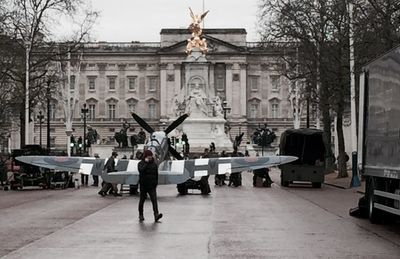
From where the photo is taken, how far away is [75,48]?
61312 mm

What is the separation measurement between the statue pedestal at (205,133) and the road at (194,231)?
65.3 m

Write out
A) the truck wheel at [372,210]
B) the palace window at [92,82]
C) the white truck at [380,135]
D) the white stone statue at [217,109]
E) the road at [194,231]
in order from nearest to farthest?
the road at [194,231] < the white truck at [380,135] < the truck wheel at [372,210] < the white stone statue at [217,109] < the palace window at [92,82]

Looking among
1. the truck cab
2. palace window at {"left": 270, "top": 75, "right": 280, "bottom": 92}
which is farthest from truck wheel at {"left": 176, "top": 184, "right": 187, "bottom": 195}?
palace window at {"left": 270, "top": 75, "right": 280, "bottom": 92}

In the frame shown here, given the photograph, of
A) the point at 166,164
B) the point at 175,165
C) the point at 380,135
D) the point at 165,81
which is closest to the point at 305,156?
the point at 166,164

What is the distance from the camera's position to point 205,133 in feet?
320

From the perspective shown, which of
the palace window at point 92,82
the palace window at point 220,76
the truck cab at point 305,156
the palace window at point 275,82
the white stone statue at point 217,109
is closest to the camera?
the truck cab at point 305,156

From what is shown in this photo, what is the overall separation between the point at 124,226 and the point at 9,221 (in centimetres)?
359

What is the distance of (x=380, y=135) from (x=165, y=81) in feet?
473

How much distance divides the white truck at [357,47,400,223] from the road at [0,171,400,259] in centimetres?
73

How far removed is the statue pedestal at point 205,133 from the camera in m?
96.1

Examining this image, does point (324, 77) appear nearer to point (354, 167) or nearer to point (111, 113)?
point (354, 167)

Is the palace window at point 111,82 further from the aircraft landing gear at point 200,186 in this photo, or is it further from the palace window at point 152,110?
the aircraft landing gear at point 200,186

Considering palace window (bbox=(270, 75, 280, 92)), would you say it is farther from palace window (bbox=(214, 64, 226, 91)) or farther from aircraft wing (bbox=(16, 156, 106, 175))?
aircraft wing (bbox=(16, 156, 106, 175))

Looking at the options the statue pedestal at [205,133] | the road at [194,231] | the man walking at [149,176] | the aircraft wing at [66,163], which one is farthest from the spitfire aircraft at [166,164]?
the statue pedestal at [205,133]
